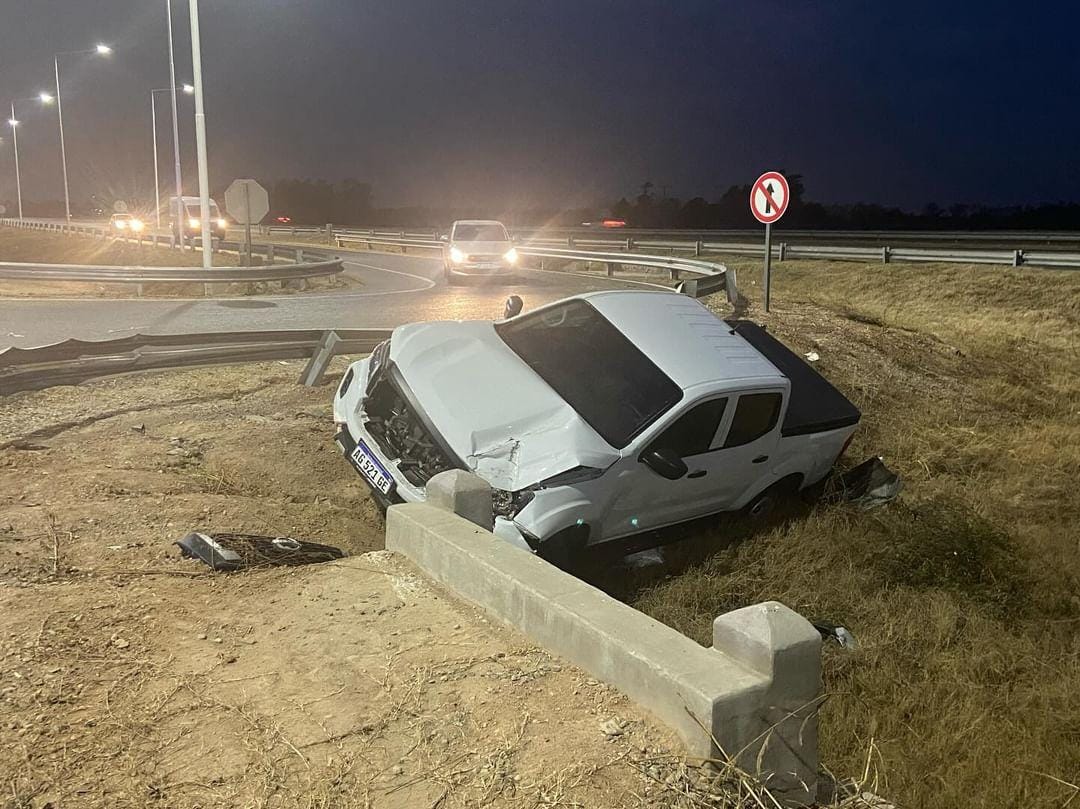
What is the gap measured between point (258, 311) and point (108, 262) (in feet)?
68.1

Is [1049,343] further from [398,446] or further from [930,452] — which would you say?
[398,446]

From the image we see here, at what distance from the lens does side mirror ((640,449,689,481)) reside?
584 cm

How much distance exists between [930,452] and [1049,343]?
8505 millimetres

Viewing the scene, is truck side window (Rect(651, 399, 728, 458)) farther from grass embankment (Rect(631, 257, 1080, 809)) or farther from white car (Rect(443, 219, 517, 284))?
white car (Rect(443, 219, 517, 284))

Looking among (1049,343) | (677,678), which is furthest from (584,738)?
(1049,343)

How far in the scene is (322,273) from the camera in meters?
19.1

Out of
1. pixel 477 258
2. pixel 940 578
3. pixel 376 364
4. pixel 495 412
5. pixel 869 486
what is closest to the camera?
pixel 495 412

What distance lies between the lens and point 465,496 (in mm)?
5078

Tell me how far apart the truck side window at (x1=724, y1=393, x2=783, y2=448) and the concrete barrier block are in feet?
7.37

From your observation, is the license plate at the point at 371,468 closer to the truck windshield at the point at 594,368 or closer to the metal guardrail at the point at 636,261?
the truck windshield at the point at 594,368

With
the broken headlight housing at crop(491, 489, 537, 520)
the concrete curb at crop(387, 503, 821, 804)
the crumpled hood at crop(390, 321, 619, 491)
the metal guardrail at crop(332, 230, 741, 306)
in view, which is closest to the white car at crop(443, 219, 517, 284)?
the metal guardrail at crop(332, 230, 741, 306)

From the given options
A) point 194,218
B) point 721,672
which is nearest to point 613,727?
point 721,672

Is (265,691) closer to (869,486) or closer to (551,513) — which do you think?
(551,513)

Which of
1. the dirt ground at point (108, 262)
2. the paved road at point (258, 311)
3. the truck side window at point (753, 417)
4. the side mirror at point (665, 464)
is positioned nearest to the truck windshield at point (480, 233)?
the paved road at point (258, 311)
